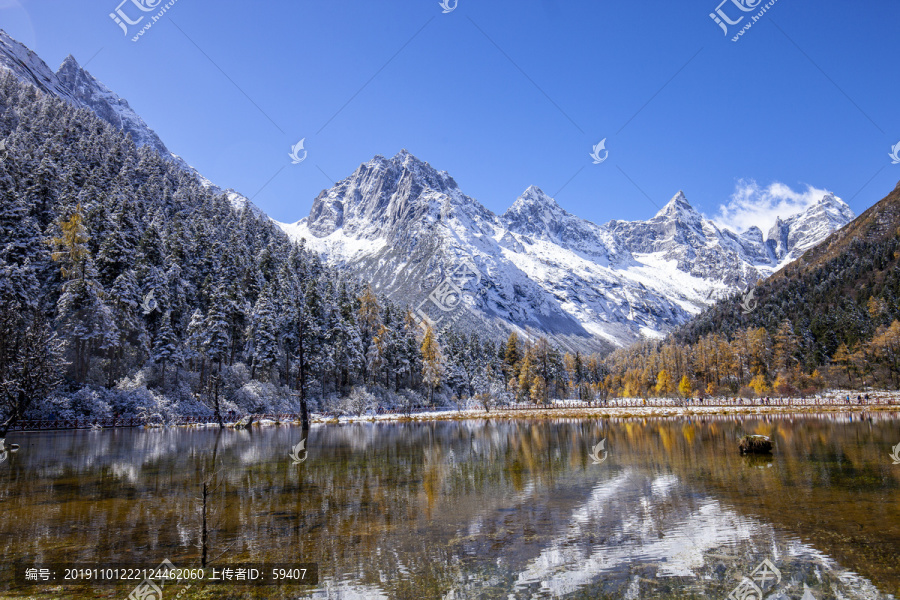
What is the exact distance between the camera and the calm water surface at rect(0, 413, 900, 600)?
10.0 m

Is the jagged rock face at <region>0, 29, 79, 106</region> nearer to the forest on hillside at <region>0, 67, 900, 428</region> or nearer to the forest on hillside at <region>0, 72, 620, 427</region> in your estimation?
the forest on hillside at <region>0, 67, 900, 428</region>

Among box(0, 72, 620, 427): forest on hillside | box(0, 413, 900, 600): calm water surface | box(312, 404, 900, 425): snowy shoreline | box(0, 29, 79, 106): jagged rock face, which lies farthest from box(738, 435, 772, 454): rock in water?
box(0, 29, 79, 106): jagged rock face

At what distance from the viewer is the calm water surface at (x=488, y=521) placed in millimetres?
10039

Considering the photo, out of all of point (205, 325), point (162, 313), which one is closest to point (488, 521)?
point (205, 325)

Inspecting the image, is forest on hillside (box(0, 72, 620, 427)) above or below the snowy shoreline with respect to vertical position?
above

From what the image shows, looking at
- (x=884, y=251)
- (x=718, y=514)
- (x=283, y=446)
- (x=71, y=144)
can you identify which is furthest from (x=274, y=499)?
(x=884, y=251)

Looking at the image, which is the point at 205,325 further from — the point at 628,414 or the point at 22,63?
the point at 22,63

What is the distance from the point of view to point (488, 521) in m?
14.7

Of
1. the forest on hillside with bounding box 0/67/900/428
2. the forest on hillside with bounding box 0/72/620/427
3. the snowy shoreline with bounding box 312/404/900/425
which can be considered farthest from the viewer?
the snowy shoreline with bounding box 312/404/900/425

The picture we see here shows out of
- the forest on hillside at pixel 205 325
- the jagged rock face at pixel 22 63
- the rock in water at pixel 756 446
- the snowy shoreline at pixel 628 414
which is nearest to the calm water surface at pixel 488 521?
the rock in water at pixel 756 446

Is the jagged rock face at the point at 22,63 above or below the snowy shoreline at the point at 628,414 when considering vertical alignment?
above

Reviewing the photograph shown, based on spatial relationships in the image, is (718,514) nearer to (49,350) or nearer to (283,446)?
(283,446)

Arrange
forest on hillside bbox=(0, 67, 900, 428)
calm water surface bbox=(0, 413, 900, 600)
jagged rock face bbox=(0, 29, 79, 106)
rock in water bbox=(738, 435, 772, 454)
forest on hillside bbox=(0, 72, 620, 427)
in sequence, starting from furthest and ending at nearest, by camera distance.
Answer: jagged rock face bbox=(0, 29, 79, 106), forest on hillside bbox=(0, 67, 900, 428), forest on hillside bbox=(0, 72, 620, 427), rock in water bbox=(738, 435, 772, 454), calm water surface bbox=(0, 413, 900, 600)

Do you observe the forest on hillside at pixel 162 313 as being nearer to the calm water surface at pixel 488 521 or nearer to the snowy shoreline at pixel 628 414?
the snowy shoreline at pixel 628 414
